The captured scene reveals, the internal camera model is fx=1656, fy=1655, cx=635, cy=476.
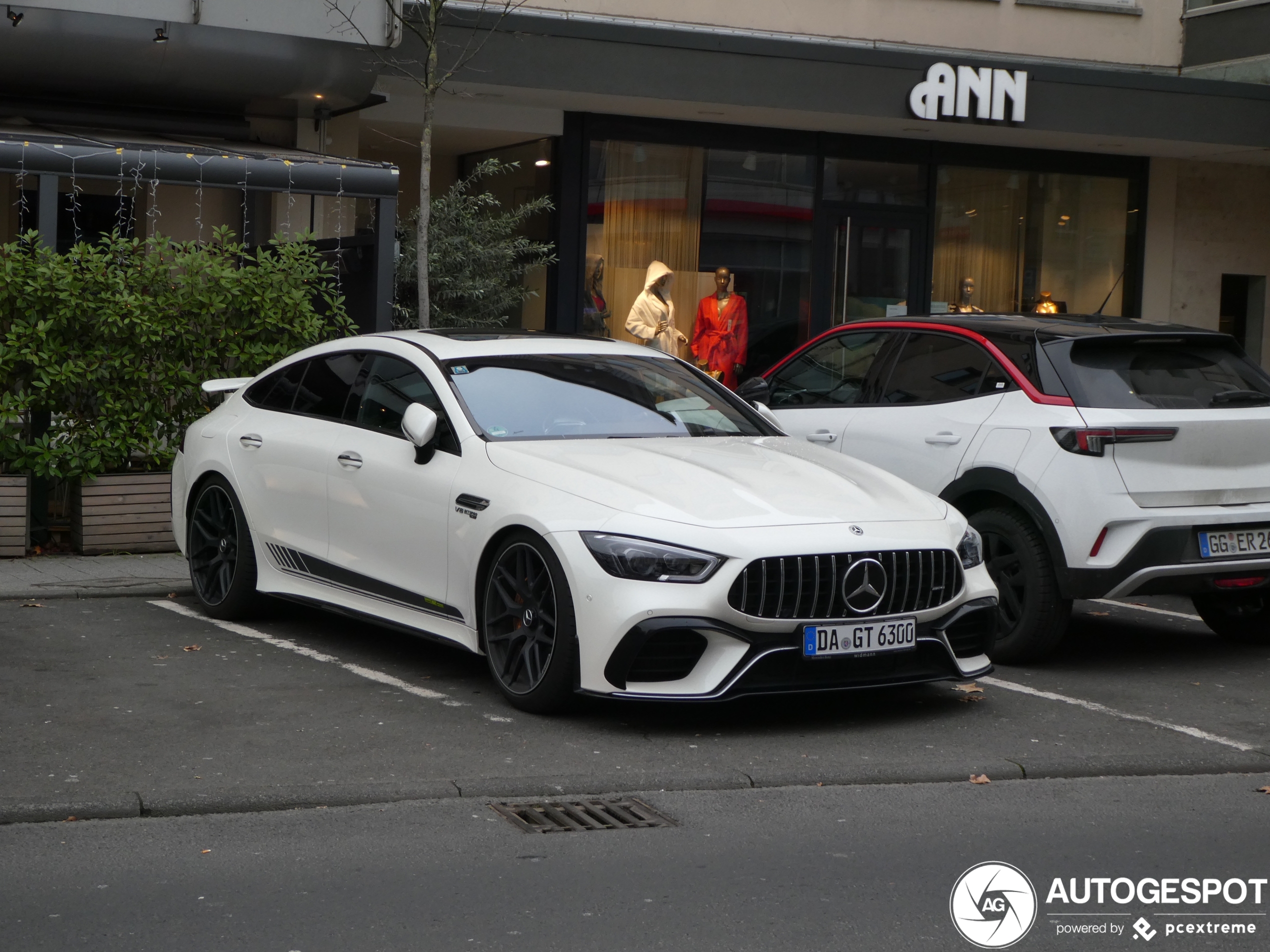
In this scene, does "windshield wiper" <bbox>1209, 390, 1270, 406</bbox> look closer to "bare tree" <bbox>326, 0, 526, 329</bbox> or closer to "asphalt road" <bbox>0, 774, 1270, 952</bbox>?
"asphalt road" <bbox>0, 774, 1270, 952</bbox>

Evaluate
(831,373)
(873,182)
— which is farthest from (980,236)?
(831,373)

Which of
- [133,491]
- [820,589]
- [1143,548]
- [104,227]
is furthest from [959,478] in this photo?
[104,227]

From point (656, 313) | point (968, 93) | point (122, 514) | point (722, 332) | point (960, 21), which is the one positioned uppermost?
point (960, 21)

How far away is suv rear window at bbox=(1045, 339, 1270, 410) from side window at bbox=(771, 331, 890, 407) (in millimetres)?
1339

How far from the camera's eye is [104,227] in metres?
15.6

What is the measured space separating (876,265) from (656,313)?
289 centimetres

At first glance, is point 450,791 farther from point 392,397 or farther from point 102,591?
point 102,591

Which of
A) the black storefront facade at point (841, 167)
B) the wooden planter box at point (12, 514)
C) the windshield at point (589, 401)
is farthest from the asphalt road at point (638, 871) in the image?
the black storefront facade at point (841, 167)

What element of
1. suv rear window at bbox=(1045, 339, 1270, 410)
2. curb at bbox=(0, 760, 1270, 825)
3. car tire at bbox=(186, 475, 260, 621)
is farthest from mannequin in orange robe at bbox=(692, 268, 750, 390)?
curb at bbox=(0, 760, 1270, 825)

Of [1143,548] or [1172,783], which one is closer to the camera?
[1172,783]

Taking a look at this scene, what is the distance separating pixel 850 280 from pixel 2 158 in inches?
386

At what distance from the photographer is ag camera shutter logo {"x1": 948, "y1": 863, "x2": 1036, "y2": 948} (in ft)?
14.1

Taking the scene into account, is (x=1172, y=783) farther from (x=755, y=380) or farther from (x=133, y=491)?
(x=133, y=491)

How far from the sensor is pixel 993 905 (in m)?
4.51
